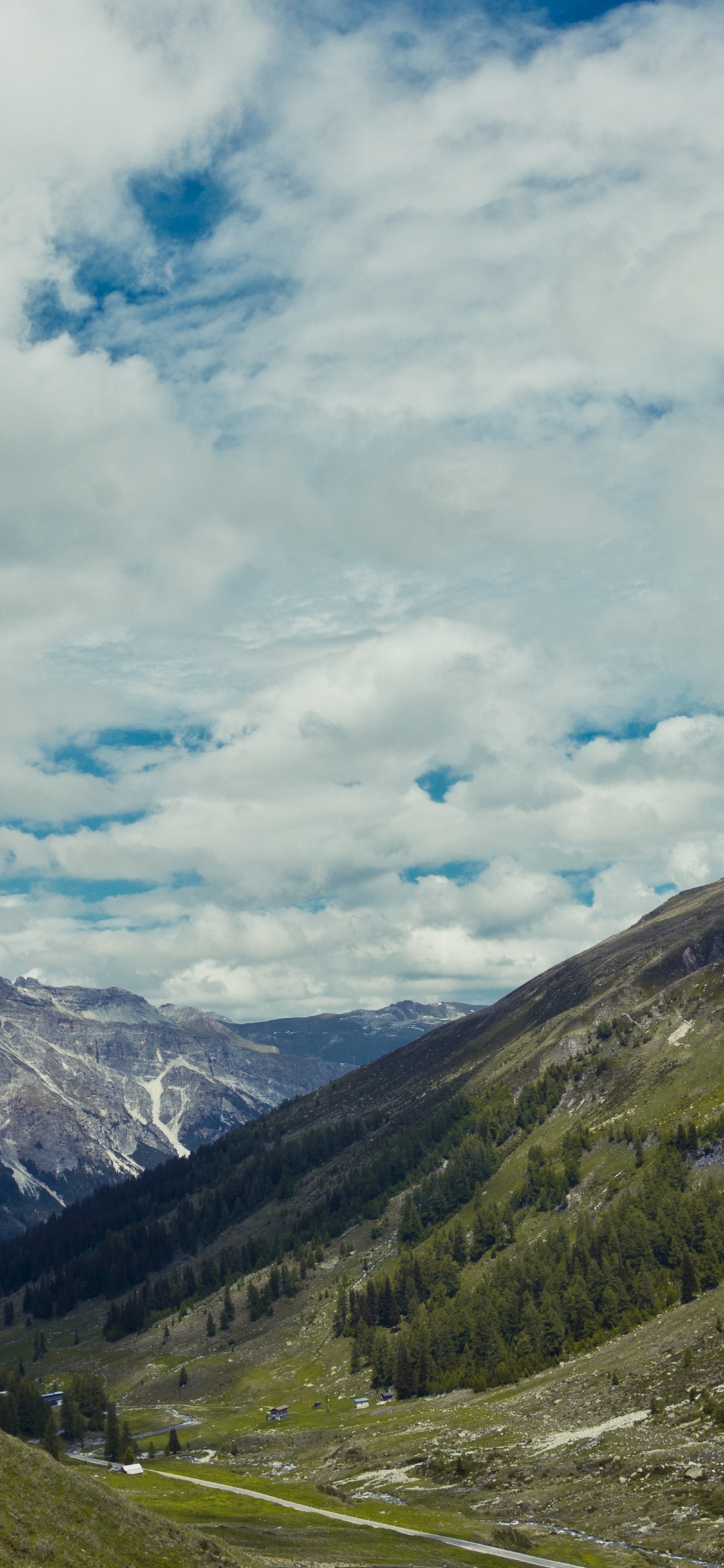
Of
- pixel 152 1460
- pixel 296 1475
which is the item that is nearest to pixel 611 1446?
pixel 296 1475

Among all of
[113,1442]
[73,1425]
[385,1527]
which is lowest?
[385,1527]

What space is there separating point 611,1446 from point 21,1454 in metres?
84.4

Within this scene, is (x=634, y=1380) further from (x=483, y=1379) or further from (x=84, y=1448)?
(x=84, y=1448)

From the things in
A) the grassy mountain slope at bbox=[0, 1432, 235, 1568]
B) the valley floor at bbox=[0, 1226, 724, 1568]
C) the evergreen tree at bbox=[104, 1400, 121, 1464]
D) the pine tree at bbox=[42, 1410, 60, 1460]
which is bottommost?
the valley floor at bbox=[0, 1226, 724, 1568]

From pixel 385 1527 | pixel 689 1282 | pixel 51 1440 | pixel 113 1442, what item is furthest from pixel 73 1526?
pixel 689 1282

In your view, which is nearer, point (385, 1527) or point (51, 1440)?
point (385, 1527)

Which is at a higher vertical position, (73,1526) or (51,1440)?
(73,1526)

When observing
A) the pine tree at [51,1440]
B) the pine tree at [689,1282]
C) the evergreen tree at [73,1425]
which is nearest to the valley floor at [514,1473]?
the pine tree at [689,1282]

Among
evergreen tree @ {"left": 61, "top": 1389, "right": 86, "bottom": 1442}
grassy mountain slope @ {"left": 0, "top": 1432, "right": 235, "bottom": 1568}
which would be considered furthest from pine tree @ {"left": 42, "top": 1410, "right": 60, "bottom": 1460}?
grassy mountain slope @ {"left": 0, "top": 1432, "right": 235, "bottom": 1568}

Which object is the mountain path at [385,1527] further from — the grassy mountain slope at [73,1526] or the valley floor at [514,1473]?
the grassy mountain slope at [73,1526]

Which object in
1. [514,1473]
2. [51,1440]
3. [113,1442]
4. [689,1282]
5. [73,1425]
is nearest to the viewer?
[514,1473]

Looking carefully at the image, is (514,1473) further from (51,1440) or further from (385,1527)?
(51,1440)

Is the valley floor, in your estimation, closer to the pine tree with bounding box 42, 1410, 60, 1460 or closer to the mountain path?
the mountain path

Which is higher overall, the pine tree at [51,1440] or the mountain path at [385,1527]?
the pine tree at [51,1440]
